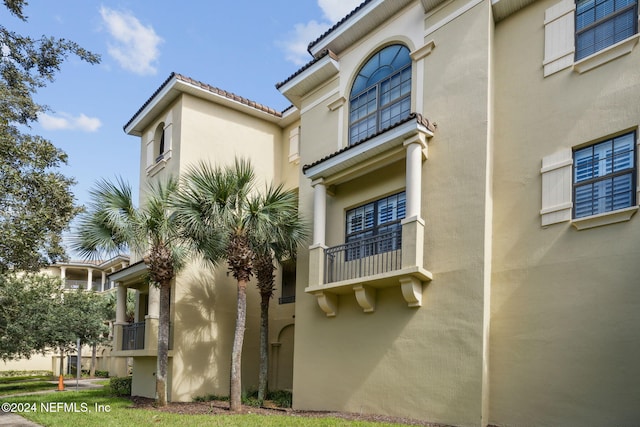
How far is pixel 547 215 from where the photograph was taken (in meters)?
10.6

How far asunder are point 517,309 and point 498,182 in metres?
2.67

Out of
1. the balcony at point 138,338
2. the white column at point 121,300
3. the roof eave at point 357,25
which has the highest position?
the roof eave at point 357,25

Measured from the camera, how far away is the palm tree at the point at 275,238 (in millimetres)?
14945

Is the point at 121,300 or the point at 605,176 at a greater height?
the point at 605,176

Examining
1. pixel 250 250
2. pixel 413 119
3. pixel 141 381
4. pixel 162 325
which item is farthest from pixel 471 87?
pixel 141 381

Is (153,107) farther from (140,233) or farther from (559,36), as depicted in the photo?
(559,36)

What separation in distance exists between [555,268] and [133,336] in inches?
593

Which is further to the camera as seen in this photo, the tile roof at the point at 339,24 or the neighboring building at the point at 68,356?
the neighboring building at the point at 68,356

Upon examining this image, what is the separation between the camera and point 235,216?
14773mm


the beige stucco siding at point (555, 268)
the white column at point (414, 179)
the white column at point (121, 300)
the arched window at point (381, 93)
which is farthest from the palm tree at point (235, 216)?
the white column at point (121, 300)

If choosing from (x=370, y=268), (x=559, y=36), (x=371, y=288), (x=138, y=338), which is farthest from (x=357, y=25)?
(x=138, y=338)

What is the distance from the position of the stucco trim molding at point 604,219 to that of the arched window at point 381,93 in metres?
5.26

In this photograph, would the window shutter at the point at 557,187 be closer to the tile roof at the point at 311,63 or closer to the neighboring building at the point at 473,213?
the neighboring building at the point at 473,213

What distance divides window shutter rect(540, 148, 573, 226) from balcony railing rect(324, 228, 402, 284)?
3.37m
